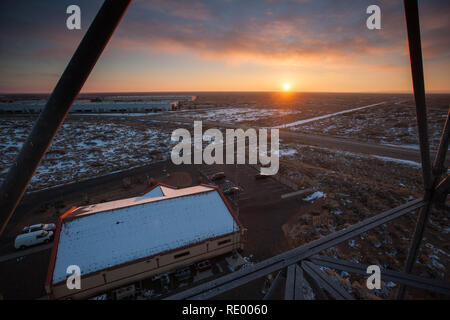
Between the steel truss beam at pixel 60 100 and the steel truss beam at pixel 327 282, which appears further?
the steel truss beam at pixel 327 282

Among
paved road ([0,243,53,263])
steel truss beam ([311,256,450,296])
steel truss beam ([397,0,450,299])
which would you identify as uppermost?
steel truss beam ([397,0,450,299])

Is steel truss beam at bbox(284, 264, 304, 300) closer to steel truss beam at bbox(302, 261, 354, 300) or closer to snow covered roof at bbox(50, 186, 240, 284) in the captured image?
steel truss beam at bbox(302, 261, 354, 300)

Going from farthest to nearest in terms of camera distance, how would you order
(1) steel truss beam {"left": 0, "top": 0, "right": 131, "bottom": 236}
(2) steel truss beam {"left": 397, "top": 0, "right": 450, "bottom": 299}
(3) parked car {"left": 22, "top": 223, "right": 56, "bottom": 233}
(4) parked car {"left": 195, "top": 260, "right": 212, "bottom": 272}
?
(3) parked car {"left": 22, "top": 223, "right": 56, "bottom": 233}, (4) parked car {"left": 195, "top": 260, "right": 212, "bottom": 272}, (2) steel truss beam {"left": 397, "top": 0, "right": 450, "bottom": 299}, (1) steel truss beam {"left": 0, "top": 0, "right": 131, "bottom": 236}

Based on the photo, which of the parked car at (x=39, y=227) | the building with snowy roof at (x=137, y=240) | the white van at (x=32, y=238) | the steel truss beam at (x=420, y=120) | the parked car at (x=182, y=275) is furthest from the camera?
the parked car at (x=39, y=227)

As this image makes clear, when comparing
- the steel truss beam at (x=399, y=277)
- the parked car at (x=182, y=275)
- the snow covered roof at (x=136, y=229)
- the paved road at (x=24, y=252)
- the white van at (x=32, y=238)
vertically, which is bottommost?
the parked car at (x=182, y=275)

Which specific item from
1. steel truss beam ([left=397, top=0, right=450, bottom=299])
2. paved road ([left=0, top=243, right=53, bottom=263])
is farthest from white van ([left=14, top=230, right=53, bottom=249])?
steel truss beam ([left=397, top=0, right=450, bottom=299])

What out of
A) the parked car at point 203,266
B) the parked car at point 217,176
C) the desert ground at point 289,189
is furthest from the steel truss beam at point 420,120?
the parked car at point 217,176

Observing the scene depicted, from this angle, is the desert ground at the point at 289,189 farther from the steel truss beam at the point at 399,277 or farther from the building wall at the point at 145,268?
the steel truss beam at the point at 399,277
